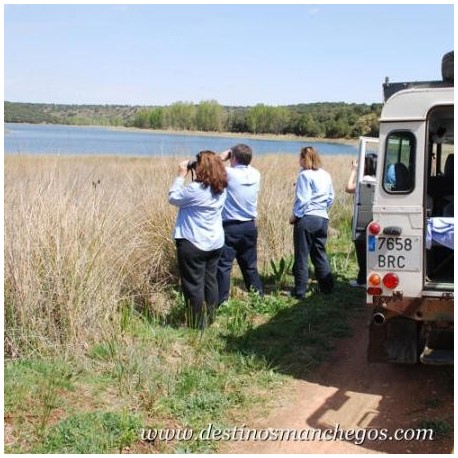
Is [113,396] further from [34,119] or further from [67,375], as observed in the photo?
[34,119]

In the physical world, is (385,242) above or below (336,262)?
above

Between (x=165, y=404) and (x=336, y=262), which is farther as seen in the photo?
(x=336, y=262)

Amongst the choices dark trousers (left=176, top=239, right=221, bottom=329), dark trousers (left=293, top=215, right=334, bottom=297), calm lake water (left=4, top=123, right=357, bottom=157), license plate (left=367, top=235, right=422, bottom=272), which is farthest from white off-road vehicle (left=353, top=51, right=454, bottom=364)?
calm lake water (left=4, top=123, right=357, bottom=157)

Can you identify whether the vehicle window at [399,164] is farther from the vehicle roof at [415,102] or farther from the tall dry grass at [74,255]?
the tall dry grass at [74,255]

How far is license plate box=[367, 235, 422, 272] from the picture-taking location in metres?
4.66

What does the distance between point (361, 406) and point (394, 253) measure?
47.1 inches

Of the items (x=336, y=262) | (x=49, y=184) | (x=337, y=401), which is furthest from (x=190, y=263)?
(x=336, y=262)

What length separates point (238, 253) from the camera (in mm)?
7430

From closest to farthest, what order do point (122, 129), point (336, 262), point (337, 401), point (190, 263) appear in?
point (337, 401), point (190, 263), point (336, 262), point (122, 129)

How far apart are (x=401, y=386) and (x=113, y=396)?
2333mm

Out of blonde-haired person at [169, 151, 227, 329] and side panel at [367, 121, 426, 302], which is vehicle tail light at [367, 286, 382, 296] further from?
blonde-haired person at [169, 151, 227, 329]

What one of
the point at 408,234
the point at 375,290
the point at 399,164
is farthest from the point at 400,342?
the point at 399,164

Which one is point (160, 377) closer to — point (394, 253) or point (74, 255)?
point (74, 255)

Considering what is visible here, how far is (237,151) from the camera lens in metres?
7.09
